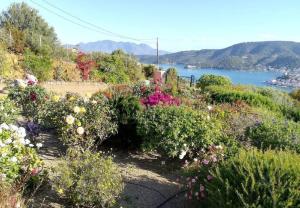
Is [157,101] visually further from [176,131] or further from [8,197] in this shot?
[8,197]

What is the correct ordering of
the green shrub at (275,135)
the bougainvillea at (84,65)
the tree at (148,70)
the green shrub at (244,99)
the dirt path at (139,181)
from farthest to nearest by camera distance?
1. the tree at (148,70)
2. the bougainvillea at (84,65)
3. the green shrub at (244,99)
4. the green shrub at (275,135)
5. the dirt path at (139,181)

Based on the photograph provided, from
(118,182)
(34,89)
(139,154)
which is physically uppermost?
(34,89)

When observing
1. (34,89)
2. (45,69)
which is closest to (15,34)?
(45,69)

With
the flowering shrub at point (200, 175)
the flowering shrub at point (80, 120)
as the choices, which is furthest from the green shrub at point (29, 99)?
the flowering shrub at point (200, 175)

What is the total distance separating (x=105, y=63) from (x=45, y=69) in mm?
5184

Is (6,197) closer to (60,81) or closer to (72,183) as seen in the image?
(72,183)

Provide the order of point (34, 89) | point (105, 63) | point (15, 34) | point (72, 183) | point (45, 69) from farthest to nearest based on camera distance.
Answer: point (105, 63) < point (15, 34) < point (45, 69) < point (34, 89) < point (72, 183)

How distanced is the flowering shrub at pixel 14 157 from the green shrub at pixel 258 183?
2.18m

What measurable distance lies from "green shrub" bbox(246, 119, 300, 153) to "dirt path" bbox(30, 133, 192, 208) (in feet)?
4.93

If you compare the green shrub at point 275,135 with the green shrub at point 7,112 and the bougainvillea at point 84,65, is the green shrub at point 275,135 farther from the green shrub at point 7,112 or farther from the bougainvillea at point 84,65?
the bougainvillea at point 84,65

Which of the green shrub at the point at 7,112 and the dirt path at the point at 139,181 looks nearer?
the dirt path at the point at 139,181

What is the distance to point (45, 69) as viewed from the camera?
1797cm

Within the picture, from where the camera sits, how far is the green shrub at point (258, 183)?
3875 mm

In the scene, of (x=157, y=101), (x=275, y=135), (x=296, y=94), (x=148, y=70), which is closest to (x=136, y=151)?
(x=157, y=101)
